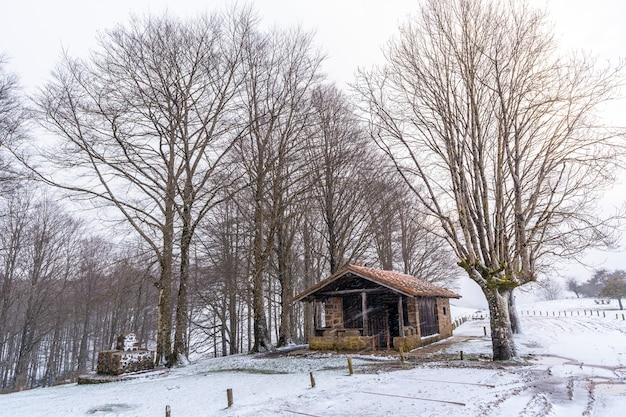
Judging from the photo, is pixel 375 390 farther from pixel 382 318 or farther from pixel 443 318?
pixel 443 318

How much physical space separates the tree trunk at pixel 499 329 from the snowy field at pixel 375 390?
0.57 m

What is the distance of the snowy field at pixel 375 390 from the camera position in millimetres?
7164

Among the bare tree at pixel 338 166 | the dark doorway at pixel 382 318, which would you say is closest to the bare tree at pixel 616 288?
the dark doorway at pixel 382 318

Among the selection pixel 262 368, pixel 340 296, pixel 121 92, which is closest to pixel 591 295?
pixel 340 296

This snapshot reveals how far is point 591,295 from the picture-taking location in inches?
3521

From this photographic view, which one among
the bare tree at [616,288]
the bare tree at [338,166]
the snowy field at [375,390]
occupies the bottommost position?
the snowy field at [375,390]

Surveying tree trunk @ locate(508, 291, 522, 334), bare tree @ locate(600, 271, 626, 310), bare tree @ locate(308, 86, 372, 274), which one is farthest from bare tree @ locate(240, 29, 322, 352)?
bare tree @ locate(600, 271, 626, 310)

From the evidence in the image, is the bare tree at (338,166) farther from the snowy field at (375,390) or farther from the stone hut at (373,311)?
the snowy field at (375,390)

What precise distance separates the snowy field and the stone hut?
2.66 metres

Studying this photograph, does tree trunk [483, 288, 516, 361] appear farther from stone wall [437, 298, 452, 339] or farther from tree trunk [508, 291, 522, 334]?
tree trunk [508, 291, 522, 334]

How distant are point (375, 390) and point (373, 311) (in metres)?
12.3

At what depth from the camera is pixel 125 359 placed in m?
14.1

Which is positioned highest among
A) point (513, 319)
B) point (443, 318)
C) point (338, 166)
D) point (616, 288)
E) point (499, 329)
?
point (338, 166)

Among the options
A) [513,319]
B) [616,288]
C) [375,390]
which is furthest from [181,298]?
[616,288]
